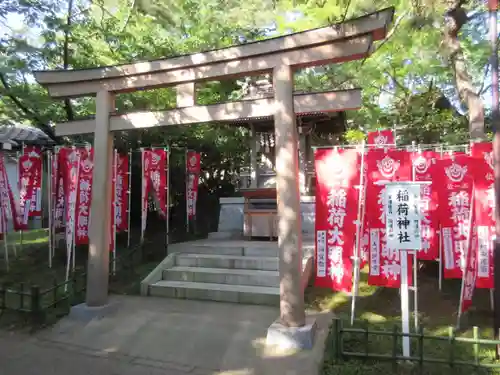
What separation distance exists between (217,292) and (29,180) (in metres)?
7.31

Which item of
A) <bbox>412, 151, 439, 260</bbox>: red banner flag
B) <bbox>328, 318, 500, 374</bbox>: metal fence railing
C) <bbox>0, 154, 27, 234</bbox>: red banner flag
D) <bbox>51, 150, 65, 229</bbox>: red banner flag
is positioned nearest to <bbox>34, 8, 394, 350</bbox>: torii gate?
<bbox>328, 318, 500, 374</bbox>: metal fence railing

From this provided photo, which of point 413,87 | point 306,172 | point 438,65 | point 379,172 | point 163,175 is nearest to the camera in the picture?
point 379,172

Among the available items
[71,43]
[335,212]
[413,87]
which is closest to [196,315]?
[335,212]

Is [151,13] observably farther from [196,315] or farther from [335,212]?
[196,315]

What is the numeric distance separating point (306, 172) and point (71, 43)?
8940 millimetres

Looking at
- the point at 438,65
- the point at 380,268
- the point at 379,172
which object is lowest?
the point at 380,268

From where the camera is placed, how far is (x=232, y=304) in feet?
27.4

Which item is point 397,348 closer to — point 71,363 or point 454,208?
point 454,208

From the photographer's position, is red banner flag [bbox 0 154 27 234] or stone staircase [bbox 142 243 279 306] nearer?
stone staircase [bbox 142 243 279 306]

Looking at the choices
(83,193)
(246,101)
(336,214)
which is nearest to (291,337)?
(336,214)

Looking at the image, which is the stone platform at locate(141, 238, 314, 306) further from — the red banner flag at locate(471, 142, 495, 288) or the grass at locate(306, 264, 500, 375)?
the red banner flag at locate(471, 142, 495, 288)

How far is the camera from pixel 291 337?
6000mm

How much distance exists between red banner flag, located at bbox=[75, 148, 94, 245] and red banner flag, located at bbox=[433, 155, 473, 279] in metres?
8.21

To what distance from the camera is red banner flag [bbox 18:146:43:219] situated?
1183cm
